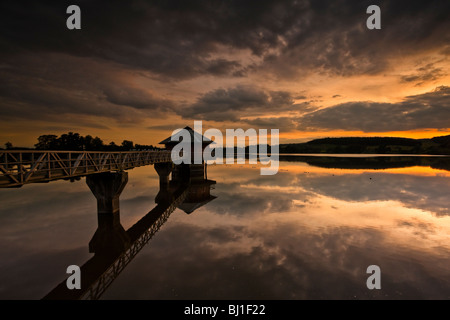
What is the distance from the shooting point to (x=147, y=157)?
2394cm

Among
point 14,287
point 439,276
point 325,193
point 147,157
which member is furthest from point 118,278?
point 325,193

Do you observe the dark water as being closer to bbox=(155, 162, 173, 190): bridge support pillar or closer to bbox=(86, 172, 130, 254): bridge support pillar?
bbox=(86, 172, 130, 254): bridge support pillar

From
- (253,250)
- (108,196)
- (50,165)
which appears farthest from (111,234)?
(253,250)

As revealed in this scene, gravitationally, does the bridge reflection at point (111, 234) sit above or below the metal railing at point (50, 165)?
below

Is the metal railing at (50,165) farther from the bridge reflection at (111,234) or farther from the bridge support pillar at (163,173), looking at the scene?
the bridge support pillar at (163,173)

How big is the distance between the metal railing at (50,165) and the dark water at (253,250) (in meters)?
3.66

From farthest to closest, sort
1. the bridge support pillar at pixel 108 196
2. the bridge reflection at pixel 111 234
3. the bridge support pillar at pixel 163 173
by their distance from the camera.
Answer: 1. the bridge support pillar at pixel 163 173
2. the bridge support pillar at pixel 108 196
3. the bridge reflection at pixel 111 234

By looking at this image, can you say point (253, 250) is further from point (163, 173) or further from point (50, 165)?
point (163, 173)

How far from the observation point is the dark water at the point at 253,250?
24.4 ft

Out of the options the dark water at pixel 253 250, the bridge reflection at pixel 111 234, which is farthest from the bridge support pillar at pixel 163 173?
the dark water at pixel 253 250

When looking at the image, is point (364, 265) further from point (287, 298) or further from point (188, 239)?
point (188, 239)

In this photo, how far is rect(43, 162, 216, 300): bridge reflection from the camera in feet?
24.9

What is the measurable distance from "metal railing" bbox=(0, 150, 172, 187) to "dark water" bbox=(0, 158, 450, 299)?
12.0 ft

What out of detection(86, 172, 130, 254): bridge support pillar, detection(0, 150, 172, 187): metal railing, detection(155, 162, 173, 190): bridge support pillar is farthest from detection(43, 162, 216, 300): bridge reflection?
detection(155, 162, 173, 190): bridge support pillar
